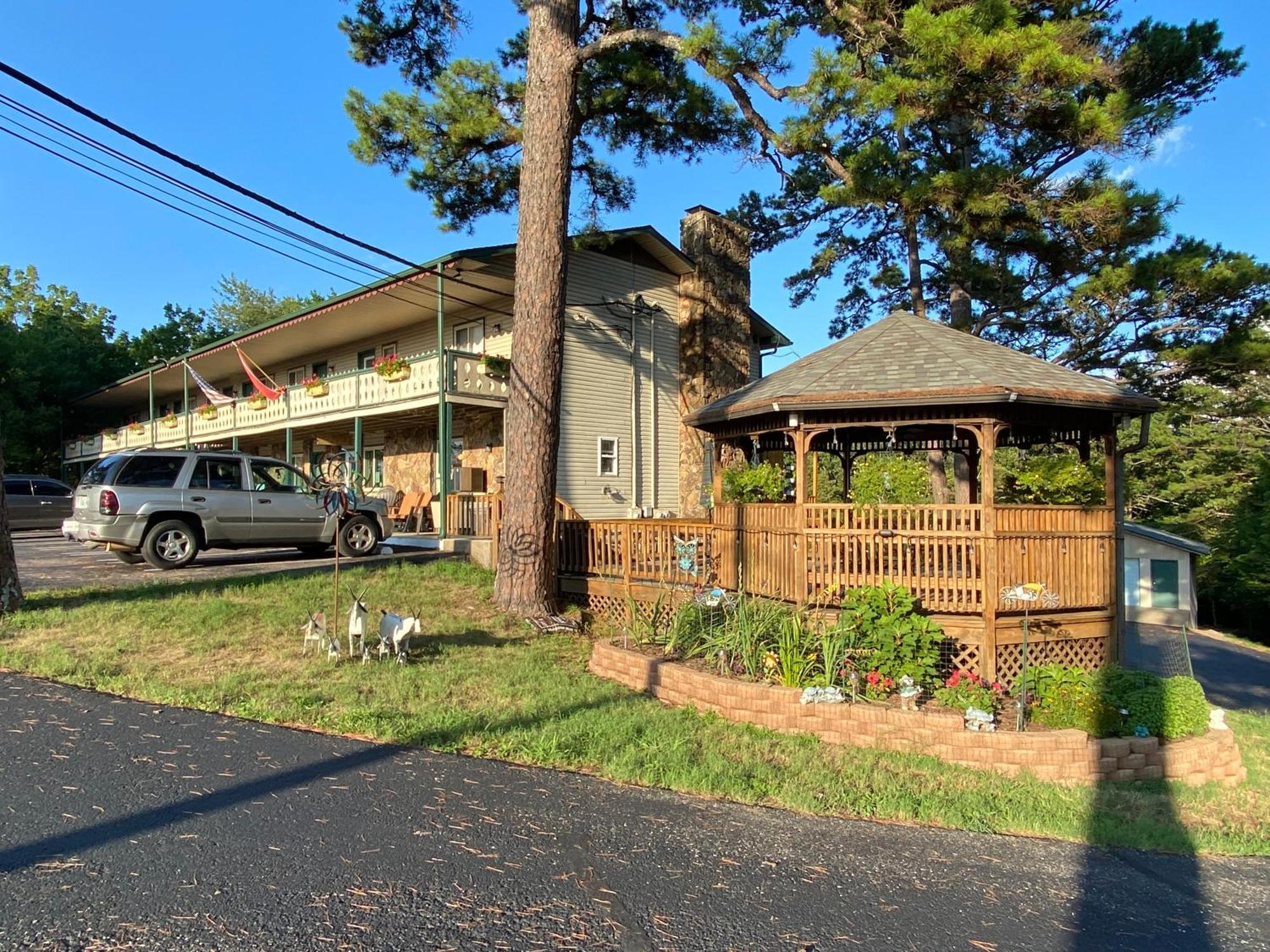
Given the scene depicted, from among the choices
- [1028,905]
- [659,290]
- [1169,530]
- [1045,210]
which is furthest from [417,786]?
[1169,530]

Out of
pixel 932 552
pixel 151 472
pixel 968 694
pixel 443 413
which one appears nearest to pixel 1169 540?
pixel 932 552

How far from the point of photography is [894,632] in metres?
7.82

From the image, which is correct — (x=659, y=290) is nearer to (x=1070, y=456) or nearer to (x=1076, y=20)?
(x=1076, y=20)

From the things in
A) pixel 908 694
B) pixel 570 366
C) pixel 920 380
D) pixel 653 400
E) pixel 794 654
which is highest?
pixel 570 366

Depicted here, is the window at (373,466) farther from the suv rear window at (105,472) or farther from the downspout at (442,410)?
the suv rear window at (105,472)

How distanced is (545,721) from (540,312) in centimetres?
618

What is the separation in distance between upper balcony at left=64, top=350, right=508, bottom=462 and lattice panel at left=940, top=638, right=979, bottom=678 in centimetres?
1125

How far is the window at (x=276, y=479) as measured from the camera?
1309cm

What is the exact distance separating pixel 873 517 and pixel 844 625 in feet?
4.76

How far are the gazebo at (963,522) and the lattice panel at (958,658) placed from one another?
0.03 meters

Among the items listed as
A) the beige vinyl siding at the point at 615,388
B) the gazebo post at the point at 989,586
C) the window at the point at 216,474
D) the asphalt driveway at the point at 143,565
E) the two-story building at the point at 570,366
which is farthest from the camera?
the beige vinyl siding at the point at 615,388

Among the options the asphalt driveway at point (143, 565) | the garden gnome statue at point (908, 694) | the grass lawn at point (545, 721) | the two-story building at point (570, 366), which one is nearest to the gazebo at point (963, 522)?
→ the garden gnome statue at point (908, 694)

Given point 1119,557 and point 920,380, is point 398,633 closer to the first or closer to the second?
point 920,380

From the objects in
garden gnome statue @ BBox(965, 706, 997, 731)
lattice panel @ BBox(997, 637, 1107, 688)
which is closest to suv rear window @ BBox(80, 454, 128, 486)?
garden gnome statue @ BBox(965, 706, 997, 731)
